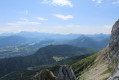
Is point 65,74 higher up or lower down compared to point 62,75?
higher up

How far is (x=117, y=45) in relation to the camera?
350 ft

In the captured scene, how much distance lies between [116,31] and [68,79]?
88563mm

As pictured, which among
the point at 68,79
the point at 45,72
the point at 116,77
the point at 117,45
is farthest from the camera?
the point at 117,45

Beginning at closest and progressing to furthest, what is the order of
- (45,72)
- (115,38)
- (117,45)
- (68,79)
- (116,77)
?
(116,77) → (68,79) → (45,72) → (117,45) → (115,38)

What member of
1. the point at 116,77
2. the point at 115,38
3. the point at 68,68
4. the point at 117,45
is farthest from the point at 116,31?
the point at 116,77

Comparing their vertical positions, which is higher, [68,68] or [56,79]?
[68,68]

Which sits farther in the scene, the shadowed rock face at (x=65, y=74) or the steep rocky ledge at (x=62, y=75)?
the steep rocky ledge at (x=62, y=75)

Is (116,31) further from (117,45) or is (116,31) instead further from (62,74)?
(62,74)

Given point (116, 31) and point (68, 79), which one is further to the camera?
point (116, 31)

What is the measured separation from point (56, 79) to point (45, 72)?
5054mm

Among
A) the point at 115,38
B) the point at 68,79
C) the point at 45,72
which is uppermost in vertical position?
the point at 115,38

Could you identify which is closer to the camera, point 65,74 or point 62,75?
point 62,75

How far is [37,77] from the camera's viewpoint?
52219 mm

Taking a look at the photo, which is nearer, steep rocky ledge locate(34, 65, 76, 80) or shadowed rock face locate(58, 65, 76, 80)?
shadowed rock face locate(58, 65, 76, 80)
